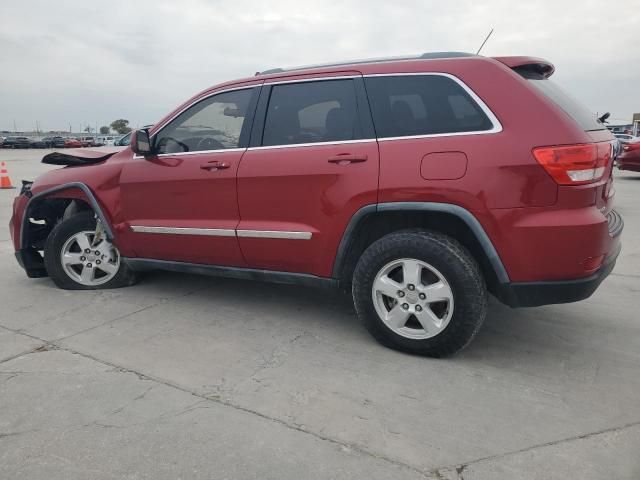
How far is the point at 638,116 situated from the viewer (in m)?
62.1

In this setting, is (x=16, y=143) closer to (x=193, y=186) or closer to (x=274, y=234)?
(x=193, y=186)

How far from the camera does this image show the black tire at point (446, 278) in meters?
2.93

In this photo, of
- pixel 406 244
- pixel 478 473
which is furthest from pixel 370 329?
pixel 478 473

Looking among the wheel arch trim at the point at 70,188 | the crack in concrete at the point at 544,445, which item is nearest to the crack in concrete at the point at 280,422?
the crack in concrete at the point at 544,445

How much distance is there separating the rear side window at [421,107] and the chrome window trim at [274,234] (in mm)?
803

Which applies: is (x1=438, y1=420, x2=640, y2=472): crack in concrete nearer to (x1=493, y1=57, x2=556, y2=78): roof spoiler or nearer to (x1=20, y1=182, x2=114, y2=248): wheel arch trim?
(x1=493, y1=57, x2=556, y2=78): roof spoiler

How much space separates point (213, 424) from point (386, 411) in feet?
2.77

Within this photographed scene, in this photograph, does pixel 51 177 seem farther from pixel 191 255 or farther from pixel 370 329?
pixel 370 329

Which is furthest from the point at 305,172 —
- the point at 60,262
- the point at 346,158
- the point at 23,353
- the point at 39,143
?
the point at 39,143

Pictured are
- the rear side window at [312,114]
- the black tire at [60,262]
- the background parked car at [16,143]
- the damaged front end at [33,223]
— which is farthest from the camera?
the background parked car at [16,143]

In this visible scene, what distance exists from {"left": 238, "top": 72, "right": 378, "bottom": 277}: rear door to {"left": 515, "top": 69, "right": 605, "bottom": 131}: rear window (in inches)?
39.5

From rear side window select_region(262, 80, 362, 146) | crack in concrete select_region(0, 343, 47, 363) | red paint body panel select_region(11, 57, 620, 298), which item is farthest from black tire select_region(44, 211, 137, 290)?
rear side window select_region(262, 80, 362, 146)

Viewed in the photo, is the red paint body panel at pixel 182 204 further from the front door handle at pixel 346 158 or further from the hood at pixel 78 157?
the front door handle at pixel 346 158

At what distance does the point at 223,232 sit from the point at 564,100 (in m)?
2.38
